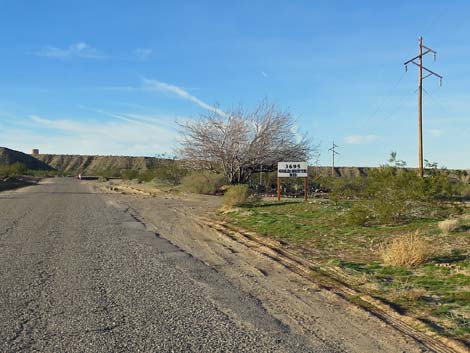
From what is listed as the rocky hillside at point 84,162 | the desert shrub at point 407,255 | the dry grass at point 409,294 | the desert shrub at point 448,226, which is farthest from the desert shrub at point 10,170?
the dry grass at point 409,294

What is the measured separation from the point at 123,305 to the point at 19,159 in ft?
557

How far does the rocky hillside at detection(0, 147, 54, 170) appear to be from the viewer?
6093 inches

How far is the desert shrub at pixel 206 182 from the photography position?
39.2 meters

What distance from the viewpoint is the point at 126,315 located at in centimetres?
650

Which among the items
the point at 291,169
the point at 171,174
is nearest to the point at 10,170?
the point at 171,174

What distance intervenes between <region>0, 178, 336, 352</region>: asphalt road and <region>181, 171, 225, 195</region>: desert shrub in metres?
26.5

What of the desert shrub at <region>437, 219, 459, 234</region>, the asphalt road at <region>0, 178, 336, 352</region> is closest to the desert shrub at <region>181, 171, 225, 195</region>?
the asphalt road at <region>0, 178, 336, 352</region>

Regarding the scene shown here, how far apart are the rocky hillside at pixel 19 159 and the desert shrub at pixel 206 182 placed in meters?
127

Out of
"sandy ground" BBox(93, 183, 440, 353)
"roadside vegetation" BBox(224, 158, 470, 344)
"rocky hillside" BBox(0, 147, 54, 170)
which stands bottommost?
"sandy ground" BBox(93, 183, 440, 353)

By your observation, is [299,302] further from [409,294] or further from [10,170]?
Result: [10,170]

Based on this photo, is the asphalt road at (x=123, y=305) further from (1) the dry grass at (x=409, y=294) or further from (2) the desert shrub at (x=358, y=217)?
(2) the desert shrub at (x=358, y=217)

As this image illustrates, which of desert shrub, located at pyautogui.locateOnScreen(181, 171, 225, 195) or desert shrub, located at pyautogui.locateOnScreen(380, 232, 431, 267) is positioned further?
desert shrub, located at pyautogui.locateOnScreen(181, 171, 225, 195)

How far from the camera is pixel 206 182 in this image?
39.2 metres

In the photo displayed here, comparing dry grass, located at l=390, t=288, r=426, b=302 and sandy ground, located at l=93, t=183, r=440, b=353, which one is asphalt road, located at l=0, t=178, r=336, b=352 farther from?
dry grass, located at l=390, t=288, r=426, b=302
